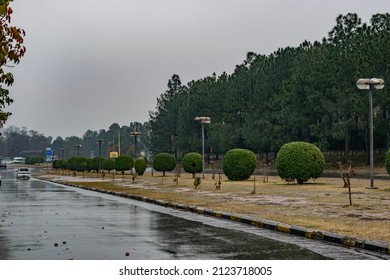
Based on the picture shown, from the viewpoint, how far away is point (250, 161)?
1969 inches

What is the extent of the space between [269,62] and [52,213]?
7540cm

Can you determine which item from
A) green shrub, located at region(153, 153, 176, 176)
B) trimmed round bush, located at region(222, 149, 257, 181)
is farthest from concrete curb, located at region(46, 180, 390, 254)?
green shrub, located at region(153, 153, 176, 176)

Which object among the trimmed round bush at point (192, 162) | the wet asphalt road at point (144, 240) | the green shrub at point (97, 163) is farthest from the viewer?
the green shrub at point (97, 163)

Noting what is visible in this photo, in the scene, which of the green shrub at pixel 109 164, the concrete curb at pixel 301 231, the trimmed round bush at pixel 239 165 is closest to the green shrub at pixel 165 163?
the trimmed round bush at pixel 239 165

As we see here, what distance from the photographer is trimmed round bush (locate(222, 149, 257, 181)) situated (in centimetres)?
4956

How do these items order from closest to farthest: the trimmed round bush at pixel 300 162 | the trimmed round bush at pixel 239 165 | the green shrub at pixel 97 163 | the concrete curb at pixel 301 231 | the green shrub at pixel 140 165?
the concrete curb at pixel 301 231, the trimmed round bush at pixel 300 162, the trimmed round bush at pixel 239 165, the green shrub at pixel 140 165, the green shrub at pixel 97 163

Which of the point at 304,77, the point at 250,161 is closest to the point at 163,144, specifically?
the point at 304,77

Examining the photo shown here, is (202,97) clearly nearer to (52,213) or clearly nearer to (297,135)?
(297,135)

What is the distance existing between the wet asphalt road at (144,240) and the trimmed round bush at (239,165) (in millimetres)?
27394

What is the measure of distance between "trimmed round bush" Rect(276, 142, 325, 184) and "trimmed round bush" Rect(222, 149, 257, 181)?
8709 mm

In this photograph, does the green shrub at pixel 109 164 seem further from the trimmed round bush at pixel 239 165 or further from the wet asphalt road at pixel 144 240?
the wet asphalt road at pixel 144 240

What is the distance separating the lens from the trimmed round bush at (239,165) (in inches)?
1951

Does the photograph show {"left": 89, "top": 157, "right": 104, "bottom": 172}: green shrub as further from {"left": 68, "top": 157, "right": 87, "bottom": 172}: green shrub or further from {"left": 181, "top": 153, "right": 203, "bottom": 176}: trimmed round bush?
{"left": 181, "top": 153, "right": 203, "bottom": 176}: trimmed round bush

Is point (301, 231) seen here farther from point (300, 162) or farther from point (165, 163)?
point (165, 163)
